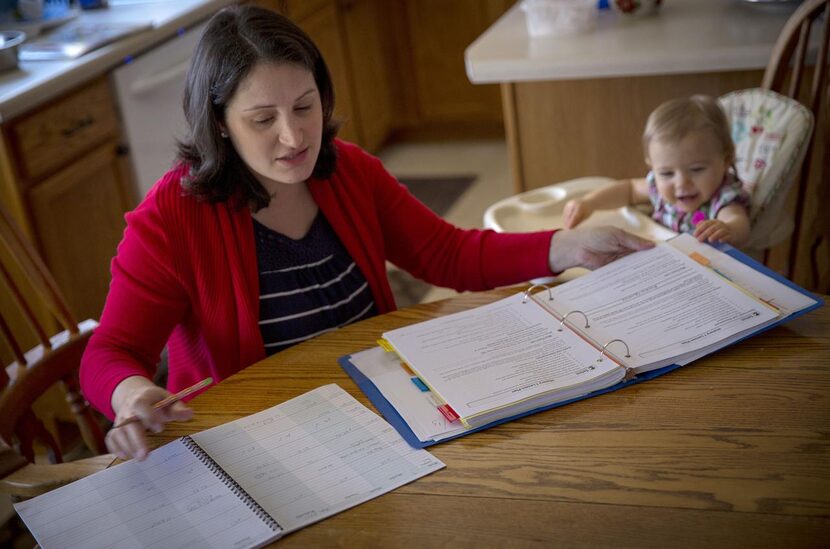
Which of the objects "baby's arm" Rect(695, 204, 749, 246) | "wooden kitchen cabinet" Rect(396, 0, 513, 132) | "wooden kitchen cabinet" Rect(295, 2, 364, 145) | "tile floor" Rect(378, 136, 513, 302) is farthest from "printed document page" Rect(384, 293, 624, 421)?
"wooden kitchen cabinet" Rect(396, 0, 513, 132)

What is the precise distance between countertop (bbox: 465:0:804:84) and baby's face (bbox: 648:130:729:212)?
395 mm

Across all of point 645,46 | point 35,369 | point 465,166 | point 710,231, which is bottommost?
point 465,166

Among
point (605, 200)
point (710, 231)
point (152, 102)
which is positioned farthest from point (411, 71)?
point (710, 231)

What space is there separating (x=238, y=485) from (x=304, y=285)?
51cm

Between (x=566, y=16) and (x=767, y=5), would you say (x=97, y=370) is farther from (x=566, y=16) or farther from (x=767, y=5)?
(x=767, y=5)

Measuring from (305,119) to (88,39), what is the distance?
4.86 feet

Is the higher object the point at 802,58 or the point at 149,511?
the point at 802,58

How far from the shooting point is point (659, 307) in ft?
4.10

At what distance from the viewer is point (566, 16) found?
232cm

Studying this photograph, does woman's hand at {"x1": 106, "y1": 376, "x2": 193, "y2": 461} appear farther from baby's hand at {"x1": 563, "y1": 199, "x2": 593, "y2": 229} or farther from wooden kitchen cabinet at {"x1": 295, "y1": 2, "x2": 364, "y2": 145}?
wooden kitchen cabinet at {"x1": 295, "y1": 2, "x2": 364, "y2": 145}

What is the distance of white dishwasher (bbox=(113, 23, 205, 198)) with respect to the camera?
2580 mm

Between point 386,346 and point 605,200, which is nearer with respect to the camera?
point 386,346

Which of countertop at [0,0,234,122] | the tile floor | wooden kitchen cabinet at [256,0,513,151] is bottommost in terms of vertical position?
the tile floor

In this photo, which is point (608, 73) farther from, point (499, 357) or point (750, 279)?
point (499, 357)
